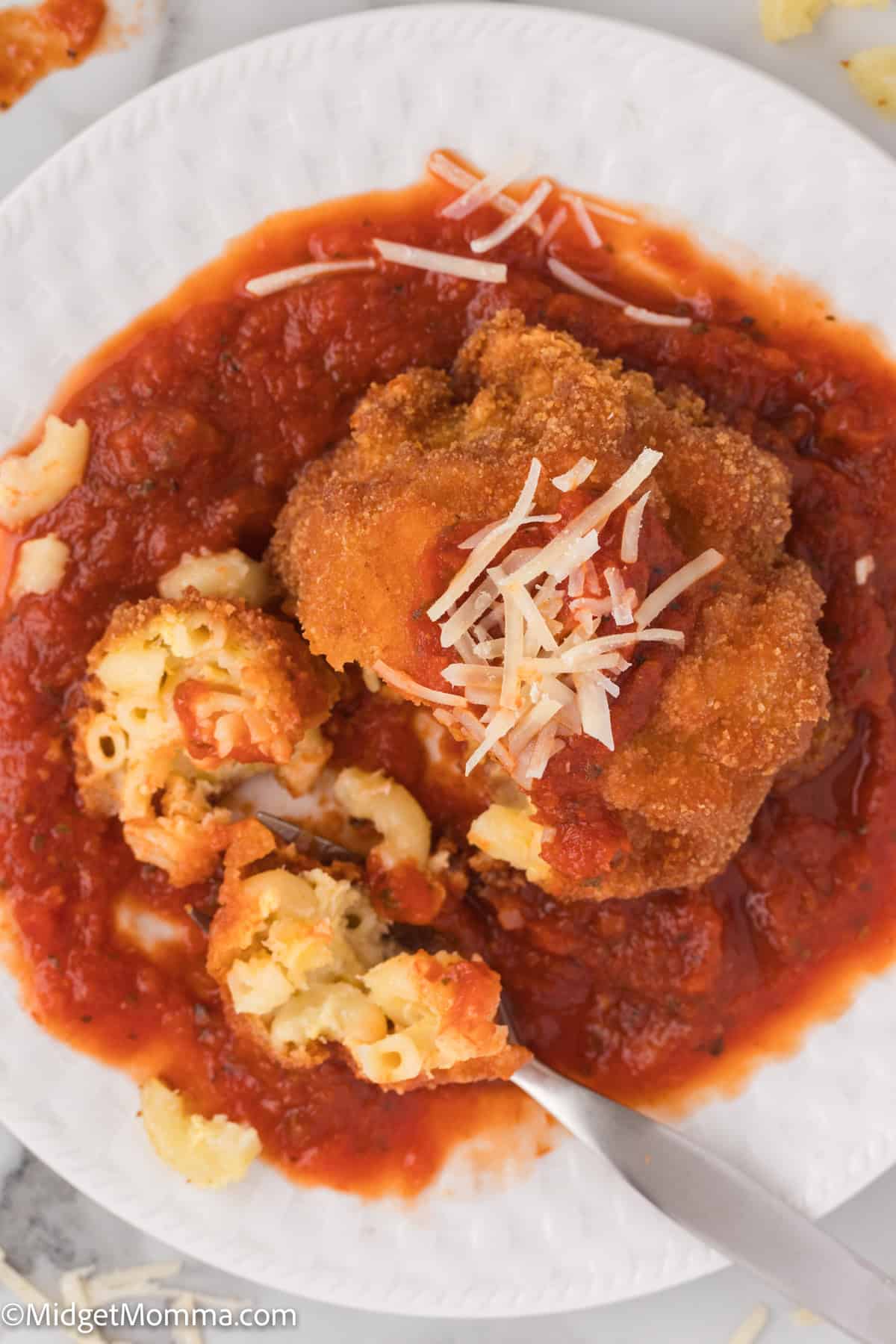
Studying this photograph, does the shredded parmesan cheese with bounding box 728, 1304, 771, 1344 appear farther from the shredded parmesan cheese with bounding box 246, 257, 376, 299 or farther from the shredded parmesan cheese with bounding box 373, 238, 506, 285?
the shredded parmesan cheese with bounding box 246, 257, 376, 299

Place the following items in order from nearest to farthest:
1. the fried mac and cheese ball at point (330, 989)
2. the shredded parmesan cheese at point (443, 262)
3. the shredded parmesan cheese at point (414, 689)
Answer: the shredded parmesan cheese at point (414, 689) → the fried mac and cheese ball at point (330, 989) → the shredded parmesan cheese at point (443, 262)

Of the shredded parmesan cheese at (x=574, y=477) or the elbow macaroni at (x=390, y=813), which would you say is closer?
the shredded parmesan cheese at (x=574, y=477)

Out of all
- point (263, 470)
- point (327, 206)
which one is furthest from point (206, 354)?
point (327, 206)

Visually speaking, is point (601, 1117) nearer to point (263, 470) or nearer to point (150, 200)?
point (263, 470)

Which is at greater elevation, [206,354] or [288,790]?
[206,354]

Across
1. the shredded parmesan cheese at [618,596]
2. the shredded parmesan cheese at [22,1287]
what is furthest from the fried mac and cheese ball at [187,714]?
the shredded parmesan cheese at [22,1287]

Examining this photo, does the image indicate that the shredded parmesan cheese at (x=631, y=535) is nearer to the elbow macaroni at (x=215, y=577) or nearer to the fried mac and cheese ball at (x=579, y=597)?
the fried mac and cheese ball at (x=579, y=597)
